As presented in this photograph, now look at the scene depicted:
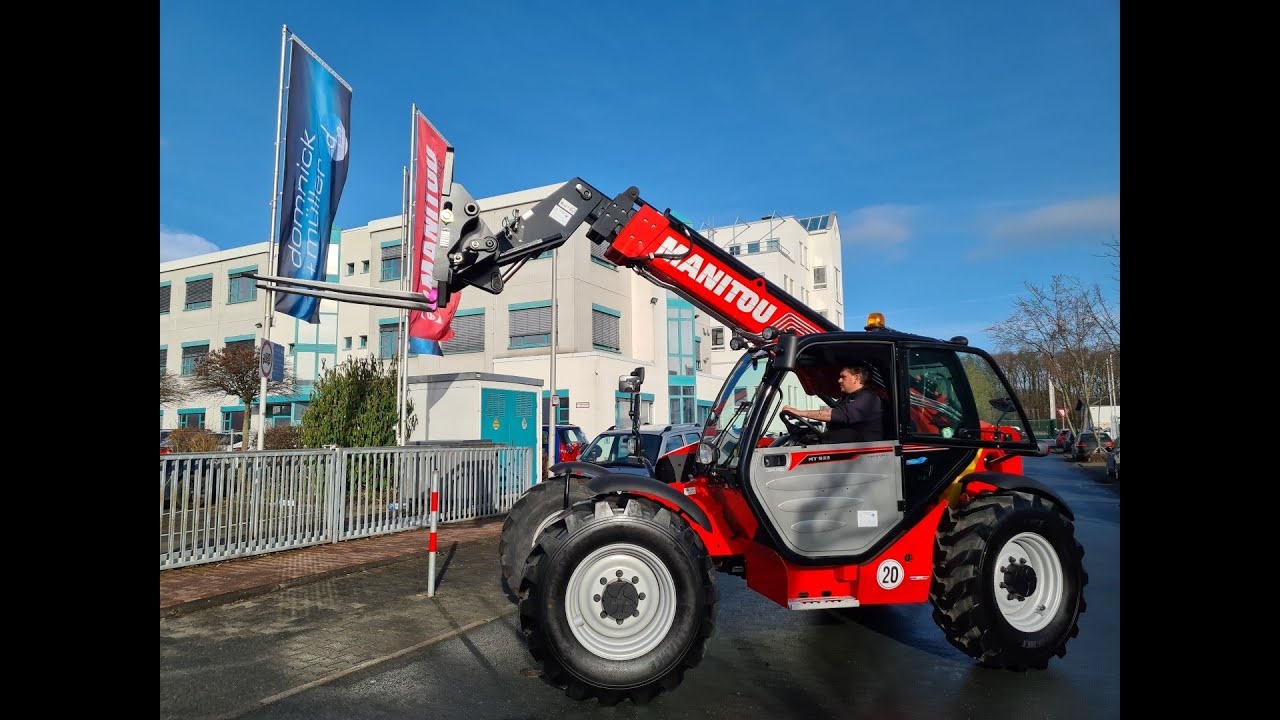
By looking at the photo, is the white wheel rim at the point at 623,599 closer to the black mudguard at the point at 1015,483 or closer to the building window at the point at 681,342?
the black mudguard at the point at 1015,483

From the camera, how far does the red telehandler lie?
4.53 meters

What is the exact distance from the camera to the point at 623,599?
459cm

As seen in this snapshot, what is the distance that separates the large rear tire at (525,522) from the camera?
6109 mm

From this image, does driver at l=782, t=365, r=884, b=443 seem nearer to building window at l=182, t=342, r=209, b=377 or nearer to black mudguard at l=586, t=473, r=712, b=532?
black mudguard at l=586, t=473, r=712, b=532

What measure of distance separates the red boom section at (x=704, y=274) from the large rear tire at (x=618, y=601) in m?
2.06

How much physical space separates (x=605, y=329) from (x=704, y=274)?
29.7m

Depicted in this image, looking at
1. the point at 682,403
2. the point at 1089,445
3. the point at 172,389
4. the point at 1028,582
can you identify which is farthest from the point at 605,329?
the point at 1028,582

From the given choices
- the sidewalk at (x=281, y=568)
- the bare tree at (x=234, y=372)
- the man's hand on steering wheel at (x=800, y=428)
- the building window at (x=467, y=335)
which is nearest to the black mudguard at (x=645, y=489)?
the man's hand on steering wheel at (x=800, y=428)

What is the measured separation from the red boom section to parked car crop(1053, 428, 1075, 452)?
137 feet

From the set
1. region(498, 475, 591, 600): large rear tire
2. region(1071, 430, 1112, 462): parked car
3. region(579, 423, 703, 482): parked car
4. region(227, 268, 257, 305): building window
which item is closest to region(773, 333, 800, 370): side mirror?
region(498, 475, 591, 600): large rear tire

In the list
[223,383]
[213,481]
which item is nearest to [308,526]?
[213,481]

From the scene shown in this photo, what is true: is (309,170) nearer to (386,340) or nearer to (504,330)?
(504,330)
